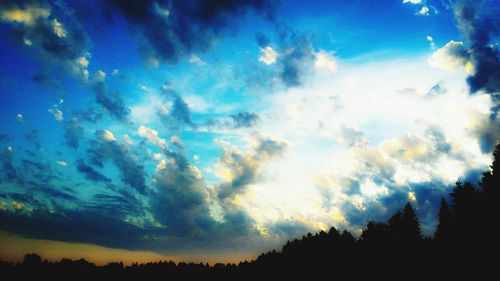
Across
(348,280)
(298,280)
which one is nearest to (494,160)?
(348,280)

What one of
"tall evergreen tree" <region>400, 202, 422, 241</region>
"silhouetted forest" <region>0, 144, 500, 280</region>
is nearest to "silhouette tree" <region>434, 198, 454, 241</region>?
"silhouetted forest" <region>0, 144, 500, 280</region>

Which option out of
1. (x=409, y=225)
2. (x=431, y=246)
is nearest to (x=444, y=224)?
(x=431, y=246)

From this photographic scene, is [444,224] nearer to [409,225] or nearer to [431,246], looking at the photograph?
[431,246]

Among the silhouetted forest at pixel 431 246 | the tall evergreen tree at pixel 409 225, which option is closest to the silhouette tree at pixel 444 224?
the silhouetted forest at pixel 431 246

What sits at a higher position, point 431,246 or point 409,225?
point 409,225

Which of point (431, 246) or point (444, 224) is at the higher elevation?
point (444, 224)

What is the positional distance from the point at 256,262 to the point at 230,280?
30.4 metres

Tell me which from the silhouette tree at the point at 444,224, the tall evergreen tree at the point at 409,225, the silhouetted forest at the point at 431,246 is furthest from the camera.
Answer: the tall evergreen tree at the point at 409,225

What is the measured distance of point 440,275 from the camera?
4472 cm

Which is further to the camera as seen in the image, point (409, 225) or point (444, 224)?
point (409, 225)

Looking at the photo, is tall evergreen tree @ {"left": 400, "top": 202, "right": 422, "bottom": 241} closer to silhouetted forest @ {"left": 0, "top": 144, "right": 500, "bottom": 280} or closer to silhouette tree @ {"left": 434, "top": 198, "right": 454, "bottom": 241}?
silhouetted forest @ {"left": 0, "top": 144, "right": 500, "bottom": 280}

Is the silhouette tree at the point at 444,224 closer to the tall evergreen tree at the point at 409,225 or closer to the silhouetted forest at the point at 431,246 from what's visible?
the silhouetted forest at the point at 431,246

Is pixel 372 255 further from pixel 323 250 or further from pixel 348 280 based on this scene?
pixel 323 250

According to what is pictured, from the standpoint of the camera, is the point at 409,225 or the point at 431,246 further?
the point at 409,225
